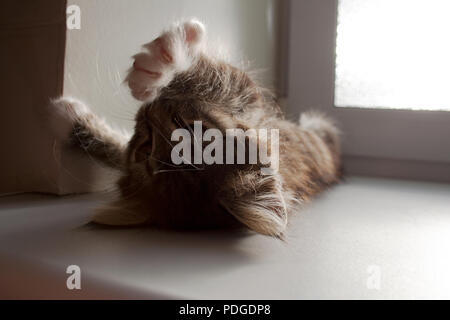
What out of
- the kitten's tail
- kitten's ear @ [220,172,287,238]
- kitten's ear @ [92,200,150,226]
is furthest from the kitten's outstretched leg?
the kitten's tail

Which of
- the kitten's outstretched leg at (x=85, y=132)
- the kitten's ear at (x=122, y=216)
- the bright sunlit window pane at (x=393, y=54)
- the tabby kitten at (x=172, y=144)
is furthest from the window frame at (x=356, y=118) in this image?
the kitten's ear at (x=122, y=216)

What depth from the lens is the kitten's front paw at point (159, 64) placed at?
0.73m

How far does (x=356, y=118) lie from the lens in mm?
1281

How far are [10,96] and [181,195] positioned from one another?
0.42m

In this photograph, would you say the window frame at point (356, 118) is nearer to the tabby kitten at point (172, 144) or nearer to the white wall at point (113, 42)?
the white wall at point (113, 42)

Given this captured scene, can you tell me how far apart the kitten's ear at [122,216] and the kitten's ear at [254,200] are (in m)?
0.14

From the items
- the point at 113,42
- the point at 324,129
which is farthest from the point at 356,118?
the point at 113,42

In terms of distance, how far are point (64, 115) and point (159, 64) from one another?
205 mm

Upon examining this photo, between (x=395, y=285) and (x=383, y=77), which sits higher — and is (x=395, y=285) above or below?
below

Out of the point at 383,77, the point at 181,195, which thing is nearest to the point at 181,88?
the point at 181,195
